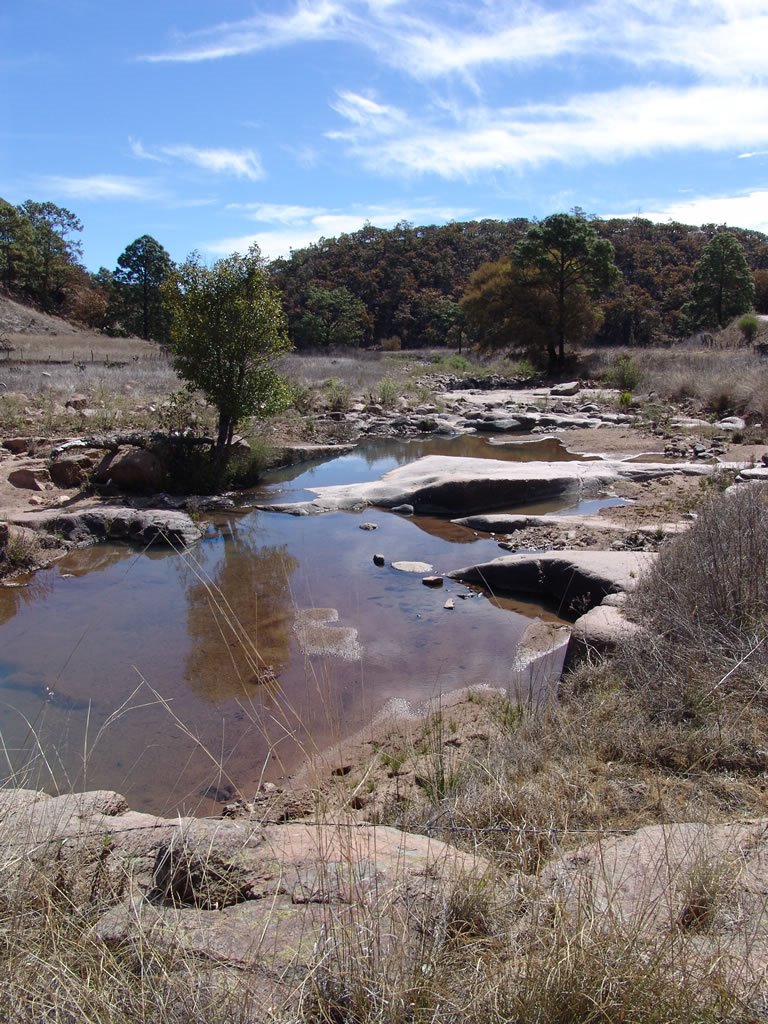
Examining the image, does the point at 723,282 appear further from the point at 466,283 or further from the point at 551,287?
the point at 466,283

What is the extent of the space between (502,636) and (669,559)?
1.78 m

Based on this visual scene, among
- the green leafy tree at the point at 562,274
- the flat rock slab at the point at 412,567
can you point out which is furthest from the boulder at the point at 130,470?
the green leafy tree at the point at 562,274

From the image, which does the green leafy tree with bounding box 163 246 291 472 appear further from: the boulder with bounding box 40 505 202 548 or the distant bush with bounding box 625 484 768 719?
the distant bush with bounding box 625 484 768 719

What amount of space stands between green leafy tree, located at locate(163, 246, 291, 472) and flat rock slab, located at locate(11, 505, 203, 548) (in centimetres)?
287

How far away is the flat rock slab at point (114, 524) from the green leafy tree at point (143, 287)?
34.2m

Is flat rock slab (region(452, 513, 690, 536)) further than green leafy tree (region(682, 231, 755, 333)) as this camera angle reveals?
No

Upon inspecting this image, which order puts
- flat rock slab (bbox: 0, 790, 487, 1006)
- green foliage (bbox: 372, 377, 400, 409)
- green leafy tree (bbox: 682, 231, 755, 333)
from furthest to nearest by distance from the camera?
green leafy tree (bbox: 682, 231, 755, 333)
green foliage (bbox: 372, 377, 400, 409)
flat rock slab (bbox: 0, 790, 487, 1006)

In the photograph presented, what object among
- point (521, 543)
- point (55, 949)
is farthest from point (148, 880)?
point (521, 543)

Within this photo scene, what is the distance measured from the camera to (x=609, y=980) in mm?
1441

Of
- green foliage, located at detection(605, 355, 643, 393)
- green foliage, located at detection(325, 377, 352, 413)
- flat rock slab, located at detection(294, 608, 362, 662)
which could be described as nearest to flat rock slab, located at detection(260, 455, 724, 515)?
flat rock slab, located at detection(294, 608, 362, 662)

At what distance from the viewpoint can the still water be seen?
445cm

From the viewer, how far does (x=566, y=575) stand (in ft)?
22.0

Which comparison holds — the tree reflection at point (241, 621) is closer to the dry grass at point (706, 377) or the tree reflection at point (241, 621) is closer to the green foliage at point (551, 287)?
the dry grass at point (706, 377)

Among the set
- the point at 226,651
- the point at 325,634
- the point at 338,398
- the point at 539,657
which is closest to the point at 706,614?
the point at 539,657
